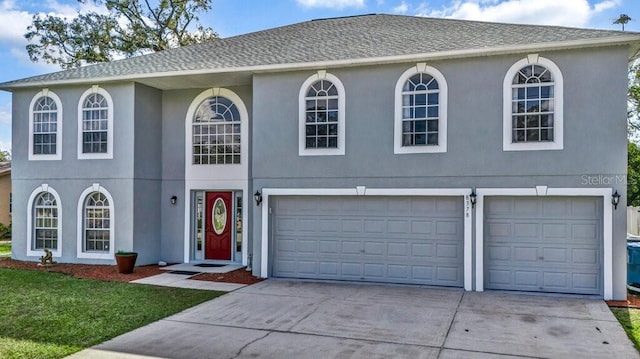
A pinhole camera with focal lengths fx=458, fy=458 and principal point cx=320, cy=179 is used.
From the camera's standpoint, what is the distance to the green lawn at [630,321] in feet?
22.2

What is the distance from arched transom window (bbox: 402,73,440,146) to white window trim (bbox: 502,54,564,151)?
1.42 metres

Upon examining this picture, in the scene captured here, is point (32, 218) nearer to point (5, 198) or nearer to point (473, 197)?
point (473, 197)

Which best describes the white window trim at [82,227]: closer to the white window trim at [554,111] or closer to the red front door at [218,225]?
the red front door at [218,225]

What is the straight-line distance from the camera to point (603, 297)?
9.22 meters

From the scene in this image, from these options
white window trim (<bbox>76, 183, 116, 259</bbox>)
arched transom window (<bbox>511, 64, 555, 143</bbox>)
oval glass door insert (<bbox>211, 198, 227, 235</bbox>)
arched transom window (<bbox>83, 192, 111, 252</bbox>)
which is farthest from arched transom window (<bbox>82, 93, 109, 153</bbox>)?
arched transom window (<bbox>511, 64, 555, 143</bbox>)

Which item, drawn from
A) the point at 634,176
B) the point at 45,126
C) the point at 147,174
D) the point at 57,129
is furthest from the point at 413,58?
the point at 634,176

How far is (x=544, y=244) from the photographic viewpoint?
9695 mm

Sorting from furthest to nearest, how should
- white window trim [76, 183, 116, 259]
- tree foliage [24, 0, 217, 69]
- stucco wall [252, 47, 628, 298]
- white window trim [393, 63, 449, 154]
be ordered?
1. tree foliage [24, 0, 217, 69]
2. white window trim [76, 183, 116, 259]
3. white window trim [393, 63, 449, 154]
4. stucco wall [252, 47, 628, 298]

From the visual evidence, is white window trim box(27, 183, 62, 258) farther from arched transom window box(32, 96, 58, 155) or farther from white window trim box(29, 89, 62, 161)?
arched transom window box(32, 96, 58, 155)

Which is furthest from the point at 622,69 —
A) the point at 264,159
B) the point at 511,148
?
the point at 264,159

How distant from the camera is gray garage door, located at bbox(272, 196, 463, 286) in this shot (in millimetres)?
10297

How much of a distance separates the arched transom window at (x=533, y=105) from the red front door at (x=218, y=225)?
307 inches

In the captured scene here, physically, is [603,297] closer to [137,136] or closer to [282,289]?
[282,289]

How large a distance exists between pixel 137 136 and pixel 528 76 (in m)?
10.1
